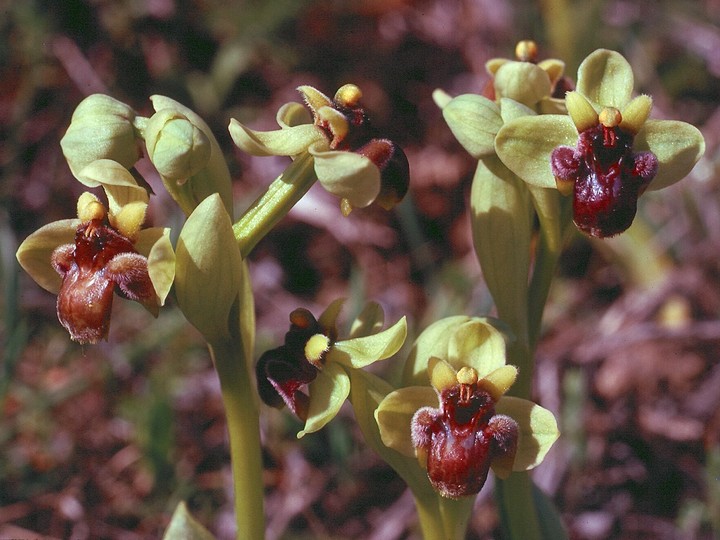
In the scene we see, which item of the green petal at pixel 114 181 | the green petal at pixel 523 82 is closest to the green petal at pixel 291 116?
the green petal at pixel 114 181

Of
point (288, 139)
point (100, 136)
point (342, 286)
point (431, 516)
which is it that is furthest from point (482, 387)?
point (342, 286)

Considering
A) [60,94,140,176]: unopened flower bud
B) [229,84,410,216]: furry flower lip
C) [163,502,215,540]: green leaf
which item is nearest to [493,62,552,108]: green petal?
[229,84,410,216]: furry flower lip

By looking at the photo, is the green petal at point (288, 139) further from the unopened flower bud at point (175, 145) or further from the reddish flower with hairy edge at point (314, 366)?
the reddish flower with hairy edge at point (314, 366)

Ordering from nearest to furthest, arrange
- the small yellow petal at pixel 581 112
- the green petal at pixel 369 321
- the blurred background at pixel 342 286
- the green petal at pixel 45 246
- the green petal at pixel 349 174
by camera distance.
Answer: the green petal at pixel 349 174 < the green petal at pixel 45 246 < the small yellow petal at pixel 581 112 < the green petal at pixel 369 321 < the blurred background at pixel 342 286

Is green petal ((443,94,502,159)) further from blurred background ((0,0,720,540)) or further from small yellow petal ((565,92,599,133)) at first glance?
blurred background ((0,0,720,540))

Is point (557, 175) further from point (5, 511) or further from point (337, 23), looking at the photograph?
point (337, 23)

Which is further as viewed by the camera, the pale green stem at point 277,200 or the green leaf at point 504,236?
the green leaf at point 504,236

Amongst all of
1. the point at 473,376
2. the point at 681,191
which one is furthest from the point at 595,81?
the point at 681,191
